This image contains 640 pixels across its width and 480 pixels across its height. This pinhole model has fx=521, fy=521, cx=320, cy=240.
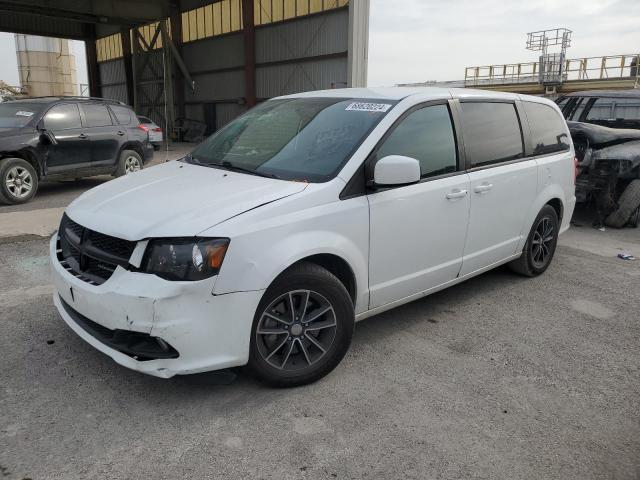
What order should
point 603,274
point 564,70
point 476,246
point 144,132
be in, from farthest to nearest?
Result: point 564,70 < point 144,132 < point 603,274 < point 476,246

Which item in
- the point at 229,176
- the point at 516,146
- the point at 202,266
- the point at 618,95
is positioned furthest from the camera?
the point at 618,95

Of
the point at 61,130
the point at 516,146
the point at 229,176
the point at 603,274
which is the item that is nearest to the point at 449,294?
the point at 516,146

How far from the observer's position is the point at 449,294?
469 cm

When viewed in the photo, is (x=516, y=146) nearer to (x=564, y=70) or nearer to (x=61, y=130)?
(x=61, y=130)

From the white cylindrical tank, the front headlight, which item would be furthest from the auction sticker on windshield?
the white cylindrical tank

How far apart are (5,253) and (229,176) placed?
3.61m

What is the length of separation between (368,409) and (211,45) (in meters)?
24.6

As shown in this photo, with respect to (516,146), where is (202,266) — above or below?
below

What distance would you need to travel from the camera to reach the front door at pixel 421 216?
3.34m

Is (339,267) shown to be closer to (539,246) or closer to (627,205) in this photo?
(539,246)

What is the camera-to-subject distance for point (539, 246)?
201 inches

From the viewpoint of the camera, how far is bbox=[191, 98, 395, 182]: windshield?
328 cm

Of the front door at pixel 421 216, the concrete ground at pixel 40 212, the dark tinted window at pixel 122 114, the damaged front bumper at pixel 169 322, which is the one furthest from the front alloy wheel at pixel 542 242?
the dark tinted window at pixel 122 114

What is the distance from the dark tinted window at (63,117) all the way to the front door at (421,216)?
7262mm
